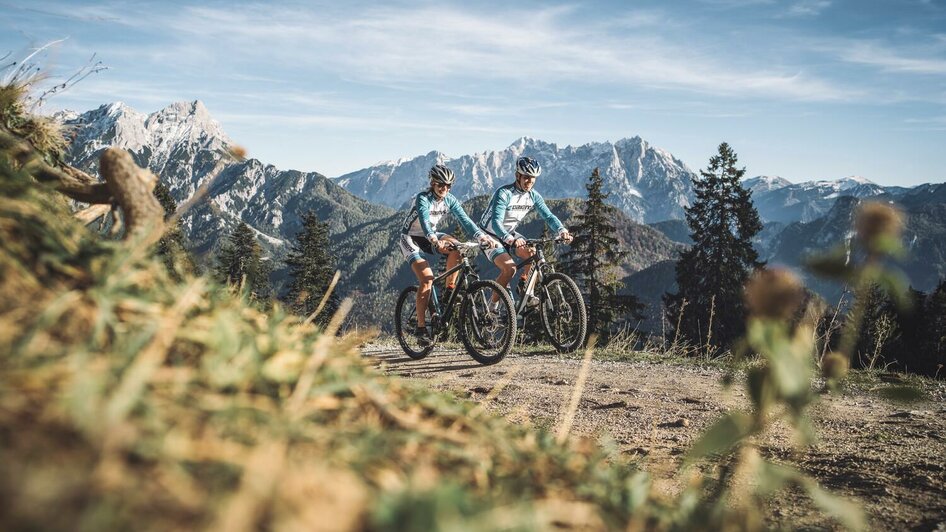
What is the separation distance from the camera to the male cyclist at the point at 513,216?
9.55 metres

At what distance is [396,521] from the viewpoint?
847mm

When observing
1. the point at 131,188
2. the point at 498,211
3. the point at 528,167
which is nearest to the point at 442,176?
the point at 498,211

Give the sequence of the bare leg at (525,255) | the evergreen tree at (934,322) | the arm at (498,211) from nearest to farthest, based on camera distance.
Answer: the bare leg at (525,255) → the arm at (498,211) → the evergreen tree at (934,322)

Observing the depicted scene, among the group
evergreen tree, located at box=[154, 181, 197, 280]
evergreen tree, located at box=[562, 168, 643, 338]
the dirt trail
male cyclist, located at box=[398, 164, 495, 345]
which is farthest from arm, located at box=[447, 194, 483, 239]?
evergreen tree, located at box=[562, 168, 643, 338]

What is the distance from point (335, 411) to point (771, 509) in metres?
2.58

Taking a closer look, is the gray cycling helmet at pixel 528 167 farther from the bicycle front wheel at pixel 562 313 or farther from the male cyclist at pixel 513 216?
the bicycle front wheel at pixel 562 313

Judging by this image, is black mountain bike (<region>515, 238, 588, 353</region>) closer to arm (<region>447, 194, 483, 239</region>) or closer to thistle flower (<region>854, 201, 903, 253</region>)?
arm (<region>447, 194, 483, 239</region>)

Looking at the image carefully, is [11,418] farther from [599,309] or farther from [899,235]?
[599,309]

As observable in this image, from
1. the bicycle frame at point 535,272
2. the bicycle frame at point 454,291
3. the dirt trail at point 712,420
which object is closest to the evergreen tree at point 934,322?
the bicycle frame at point 535,272

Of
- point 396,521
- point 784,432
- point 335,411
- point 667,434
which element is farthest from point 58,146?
point 784,432

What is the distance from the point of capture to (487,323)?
8.76 metres

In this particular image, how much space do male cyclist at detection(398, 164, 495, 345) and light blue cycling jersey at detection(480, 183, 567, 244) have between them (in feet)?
2.44

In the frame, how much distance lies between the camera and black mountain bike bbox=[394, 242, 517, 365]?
854 cm

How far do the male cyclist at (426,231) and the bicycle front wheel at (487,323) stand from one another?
73 centimetres
